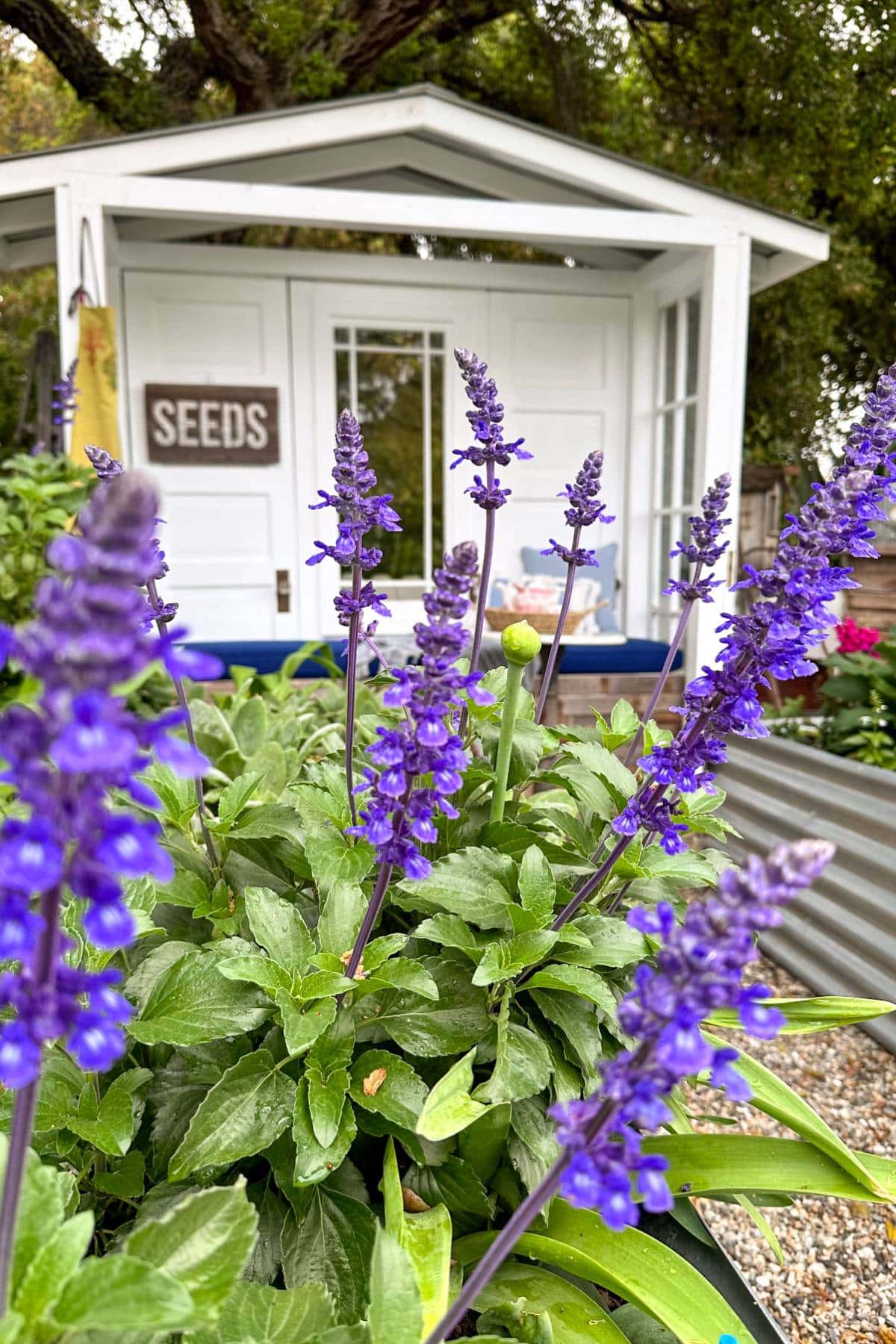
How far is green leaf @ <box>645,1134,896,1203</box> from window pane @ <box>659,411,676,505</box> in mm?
4638

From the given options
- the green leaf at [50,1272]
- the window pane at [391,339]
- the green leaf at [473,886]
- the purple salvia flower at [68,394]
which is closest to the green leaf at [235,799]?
the green leaf at [473,886]

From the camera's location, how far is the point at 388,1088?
2.86 feet

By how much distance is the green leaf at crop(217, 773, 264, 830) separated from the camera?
3.76ft

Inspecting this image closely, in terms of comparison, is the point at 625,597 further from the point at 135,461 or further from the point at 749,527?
the point at 135,461

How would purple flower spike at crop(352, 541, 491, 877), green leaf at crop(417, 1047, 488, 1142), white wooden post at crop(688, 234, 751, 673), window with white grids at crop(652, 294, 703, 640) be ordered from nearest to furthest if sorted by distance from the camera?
purple flower spike at crop(352, 541, 491, 877), green leaf at crop(417, 1047, 488, 1142), white wooden post at crop(688, 234, 751, 673), window with white grids at crop(652, 294, 703, 640)

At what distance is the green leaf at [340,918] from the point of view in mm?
955

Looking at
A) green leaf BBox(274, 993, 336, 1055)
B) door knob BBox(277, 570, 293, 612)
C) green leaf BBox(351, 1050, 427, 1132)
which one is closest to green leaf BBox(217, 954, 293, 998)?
green leaf BBox(274, 993, 336, 1055)

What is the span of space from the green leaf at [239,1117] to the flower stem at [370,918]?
0.12 m

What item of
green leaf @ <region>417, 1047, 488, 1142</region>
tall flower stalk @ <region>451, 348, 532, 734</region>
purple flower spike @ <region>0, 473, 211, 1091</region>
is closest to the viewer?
purple flower spike @ <region>0, 473, 211, 1091</region>

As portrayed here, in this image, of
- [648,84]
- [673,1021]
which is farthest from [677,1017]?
[648,84]

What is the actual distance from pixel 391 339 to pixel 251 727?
4.15 meters

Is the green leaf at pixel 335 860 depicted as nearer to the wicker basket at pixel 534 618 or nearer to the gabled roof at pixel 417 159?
the wicker basket at pixel 534 618

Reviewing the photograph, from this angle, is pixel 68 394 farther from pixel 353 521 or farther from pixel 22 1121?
pixel 22 1121

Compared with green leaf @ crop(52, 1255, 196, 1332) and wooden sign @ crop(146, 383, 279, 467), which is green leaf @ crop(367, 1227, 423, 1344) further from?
wooden sign @ crop(146, 383, 279, 467)
